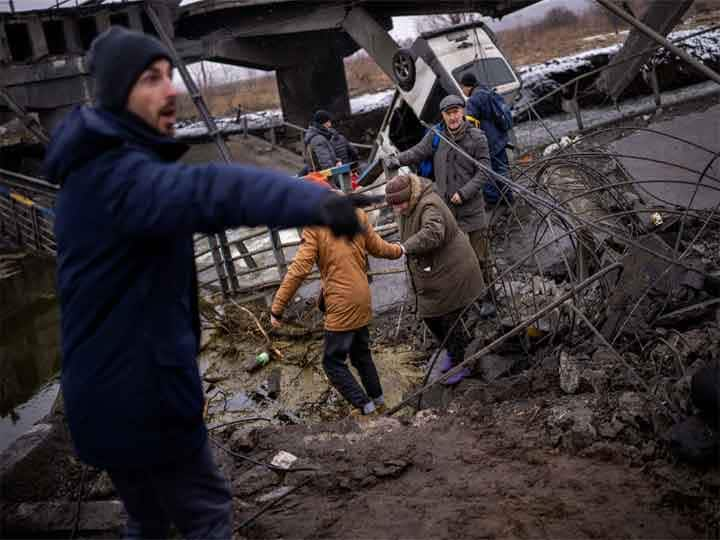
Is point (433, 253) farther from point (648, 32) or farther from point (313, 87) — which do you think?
point (313, 87)

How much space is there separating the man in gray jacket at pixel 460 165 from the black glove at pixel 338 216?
468 cm

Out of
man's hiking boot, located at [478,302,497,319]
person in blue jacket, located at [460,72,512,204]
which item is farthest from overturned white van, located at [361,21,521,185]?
man's hiking boot, located at [478,302,497,319]

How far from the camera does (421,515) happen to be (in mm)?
3111

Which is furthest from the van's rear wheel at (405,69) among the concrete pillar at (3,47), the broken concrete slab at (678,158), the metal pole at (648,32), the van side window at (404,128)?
the concrete pillar at (3,47)

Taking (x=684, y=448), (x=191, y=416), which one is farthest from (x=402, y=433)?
(x=191, y=416)

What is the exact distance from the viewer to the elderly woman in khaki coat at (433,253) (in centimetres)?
511

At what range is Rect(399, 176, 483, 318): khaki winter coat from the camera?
5.11 meters

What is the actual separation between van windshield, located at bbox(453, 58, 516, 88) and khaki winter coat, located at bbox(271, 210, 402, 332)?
25.3 ft

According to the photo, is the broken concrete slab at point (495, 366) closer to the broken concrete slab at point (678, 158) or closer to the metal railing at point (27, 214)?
the broken concrete slab at point (678, 158)

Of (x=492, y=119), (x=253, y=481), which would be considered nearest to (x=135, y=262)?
(x=253, y=481)

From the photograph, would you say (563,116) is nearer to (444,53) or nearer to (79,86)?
(444,53)

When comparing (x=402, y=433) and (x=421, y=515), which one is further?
(x=402, y=433)

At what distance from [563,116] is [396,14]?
5.90m

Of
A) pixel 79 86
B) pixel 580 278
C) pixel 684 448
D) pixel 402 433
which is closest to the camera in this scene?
pixel 684 448
